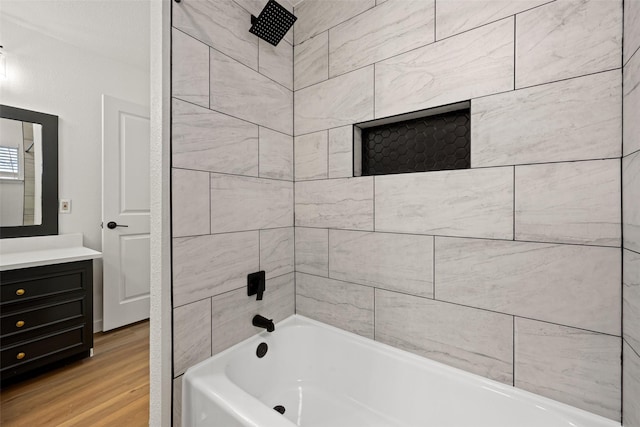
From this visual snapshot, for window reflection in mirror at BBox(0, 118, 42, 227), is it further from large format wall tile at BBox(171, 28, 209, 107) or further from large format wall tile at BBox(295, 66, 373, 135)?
large format wall tile at BBox(295, 66, 373, 135)

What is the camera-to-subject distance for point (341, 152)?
1.52 metres

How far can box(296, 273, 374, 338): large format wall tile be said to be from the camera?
4.83 ft

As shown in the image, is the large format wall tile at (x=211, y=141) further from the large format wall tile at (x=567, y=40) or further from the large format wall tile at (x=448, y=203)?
the large format wall tile at (x=567, y=40)

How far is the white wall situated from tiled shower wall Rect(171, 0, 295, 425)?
2.05 metres

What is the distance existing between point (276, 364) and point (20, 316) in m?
1.81

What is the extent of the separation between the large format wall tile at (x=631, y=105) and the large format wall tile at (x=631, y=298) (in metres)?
0.33

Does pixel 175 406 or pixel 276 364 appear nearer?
pixel 175 406

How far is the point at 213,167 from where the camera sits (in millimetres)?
1288

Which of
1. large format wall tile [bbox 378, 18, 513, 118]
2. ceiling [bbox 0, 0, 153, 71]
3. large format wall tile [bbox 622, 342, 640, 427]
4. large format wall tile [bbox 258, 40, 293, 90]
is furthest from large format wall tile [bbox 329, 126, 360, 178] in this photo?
ceiling [bbox 0, 0, 153, 71]

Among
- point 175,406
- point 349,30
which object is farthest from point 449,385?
point 349,30

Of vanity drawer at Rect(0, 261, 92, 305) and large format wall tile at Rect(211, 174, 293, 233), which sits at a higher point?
large format wall tile at Rect(211, 174, 293, 233)

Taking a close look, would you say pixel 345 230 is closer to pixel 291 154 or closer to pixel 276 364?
pixel 291 154

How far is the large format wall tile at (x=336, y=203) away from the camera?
1.45 meters

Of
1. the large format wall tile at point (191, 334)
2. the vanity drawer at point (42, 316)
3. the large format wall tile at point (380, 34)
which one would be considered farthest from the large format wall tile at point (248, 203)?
the vanity drawer at point (42, 316)
